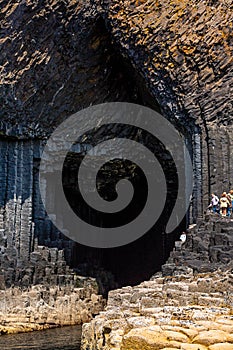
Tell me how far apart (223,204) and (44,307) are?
892cm

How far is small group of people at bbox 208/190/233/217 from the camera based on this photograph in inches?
867

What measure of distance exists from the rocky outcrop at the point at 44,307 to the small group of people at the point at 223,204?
7.96 m

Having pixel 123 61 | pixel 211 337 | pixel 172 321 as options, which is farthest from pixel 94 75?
pixel 211 337

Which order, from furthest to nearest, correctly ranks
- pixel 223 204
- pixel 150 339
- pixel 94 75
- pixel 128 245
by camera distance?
pixel 128 245, pixel 94 75, pixel 223 204, pixel 150 339

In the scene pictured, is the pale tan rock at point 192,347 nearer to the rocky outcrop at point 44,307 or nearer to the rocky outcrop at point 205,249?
the rocky outcrop at point 205,249

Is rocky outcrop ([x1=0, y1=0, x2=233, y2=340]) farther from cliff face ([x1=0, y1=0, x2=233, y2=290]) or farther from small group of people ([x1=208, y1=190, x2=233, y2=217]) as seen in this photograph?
small group of people ([x1=208, y1=190, x2=233, y2=217])

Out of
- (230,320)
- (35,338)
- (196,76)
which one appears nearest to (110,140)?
(196,76)

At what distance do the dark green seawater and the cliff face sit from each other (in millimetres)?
4213

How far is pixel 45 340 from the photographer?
19.5 metres

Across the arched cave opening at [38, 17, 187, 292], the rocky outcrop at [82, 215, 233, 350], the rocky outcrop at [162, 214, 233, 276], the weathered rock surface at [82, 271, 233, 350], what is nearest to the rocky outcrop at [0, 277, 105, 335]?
the arched cave opening at [38, 17, 187, 292]

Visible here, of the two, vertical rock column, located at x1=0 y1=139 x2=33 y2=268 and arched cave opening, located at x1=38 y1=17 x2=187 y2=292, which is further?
arched cave opening, located at x1=38 y1=17 x2=187 y2=292

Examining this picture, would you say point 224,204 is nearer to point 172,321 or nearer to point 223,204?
point 223,204

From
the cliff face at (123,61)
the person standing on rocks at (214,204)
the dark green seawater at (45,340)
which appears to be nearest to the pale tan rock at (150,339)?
the dark green seawater at (45,340)

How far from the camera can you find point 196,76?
84.0 feet
